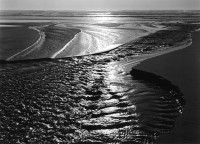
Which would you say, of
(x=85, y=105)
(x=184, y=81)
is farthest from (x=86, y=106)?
(x=184, y=81)

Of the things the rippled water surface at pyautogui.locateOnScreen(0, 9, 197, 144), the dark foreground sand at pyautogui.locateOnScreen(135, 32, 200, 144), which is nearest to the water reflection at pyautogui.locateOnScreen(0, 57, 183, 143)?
the rippled water surface at pyautogui.locateOnScreen(0, 9, 197, 144)

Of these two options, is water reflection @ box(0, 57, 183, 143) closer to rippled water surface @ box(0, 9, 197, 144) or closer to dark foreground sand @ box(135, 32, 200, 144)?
rippled water surface @ box(0, 9, 197, 144)

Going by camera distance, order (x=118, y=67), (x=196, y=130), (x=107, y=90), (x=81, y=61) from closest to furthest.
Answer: (x=196, y=130)
(x=107, y=90)
(x=118, y=67)
(x=81, y=61)

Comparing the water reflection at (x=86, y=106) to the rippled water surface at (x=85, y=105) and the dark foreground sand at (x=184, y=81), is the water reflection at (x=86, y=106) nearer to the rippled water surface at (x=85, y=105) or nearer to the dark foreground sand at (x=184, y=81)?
the rippled water surface at (x=85, y=105)

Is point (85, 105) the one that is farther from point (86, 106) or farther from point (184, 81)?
point (184, 81)

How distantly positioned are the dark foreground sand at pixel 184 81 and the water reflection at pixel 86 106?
0.23 meters

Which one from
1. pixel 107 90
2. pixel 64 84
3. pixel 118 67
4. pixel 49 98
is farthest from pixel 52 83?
pixel 118 67

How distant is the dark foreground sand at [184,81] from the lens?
4403 mm

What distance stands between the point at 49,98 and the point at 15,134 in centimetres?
189

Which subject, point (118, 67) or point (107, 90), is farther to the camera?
point (118, 67)

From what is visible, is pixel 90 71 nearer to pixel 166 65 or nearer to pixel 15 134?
pixel 166 65

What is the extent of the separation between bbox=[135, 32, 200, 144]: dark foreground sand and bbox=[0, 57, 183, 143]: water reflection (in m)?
0.23

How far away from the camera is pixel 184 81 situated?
7242mm

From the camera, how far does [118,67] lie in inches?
381
